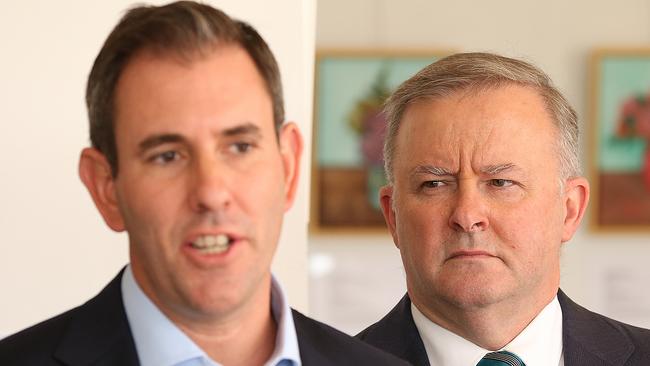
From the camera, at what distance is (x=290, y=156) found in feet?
5.31

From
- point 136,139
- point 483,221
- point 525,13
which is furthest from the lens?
point 525,13

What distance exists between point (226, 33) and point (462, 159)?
681mm

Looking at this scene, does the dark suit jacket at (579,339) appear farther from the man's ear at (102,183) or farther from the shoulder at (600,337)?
the man's ear at (102,183)

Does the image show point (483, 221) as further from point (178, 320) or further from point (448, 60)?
point (178, 320)

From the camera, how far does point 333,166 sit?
5.49 metres

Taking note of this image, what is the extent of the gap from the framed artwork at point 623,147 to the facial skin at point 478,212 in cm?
336

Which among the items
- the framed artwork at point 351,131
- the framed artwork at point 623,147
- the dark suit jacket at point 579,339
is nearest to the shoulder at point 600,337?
the dark suit jacket at point 579,339

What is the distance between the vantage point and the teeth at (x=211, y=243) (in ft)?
4.71

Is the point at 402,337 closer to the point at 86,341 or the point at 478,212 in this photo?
the point at 478,212

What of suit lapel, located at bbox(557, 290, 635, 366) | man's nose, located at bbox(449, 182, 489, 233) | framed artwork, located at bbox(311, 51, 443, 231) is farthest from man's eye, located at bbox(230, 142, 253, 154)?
framed artwork, located at bbox(311, 51, 443, 231)

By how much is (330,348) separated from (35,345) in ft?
1.31

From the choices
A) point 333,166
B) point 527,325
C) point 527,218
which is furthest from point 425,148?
point 333,166

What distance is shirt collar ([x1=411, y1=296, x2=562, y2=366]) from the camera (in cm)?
214

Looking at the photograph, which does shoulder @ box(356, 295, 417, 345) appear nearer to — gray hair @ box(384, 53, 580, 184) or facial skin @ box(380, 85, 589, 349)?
facial skin @ box(380, 85, 589, 349)
